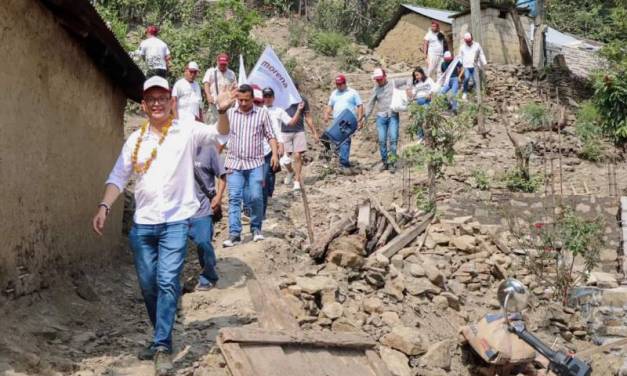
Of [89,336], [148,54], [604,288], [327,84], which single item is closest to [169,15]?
[327,84]

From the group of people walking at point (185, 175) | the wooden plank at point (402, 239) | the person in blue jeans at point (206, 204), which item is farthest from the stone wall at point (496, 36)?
the person in blue jeans at point (206, 204)

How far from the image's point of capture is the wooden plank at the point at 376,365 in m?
5.39

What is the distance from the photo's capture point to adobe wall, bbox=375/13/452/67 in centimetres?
2373

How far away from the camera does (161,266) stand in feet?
16.2

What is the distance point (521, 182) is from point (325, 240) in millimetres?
5532

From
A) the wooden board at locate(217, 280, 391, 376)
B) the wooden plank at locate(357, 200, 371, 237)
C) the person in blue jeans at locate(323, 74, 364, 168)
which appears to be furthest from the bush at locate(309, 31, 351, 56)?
A: the wooden board at locate(217, 280, 391, 376)

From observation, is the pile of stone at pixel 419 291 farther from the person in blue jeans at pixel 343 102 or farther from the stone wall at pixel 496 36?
the stone wall at pixel 496 36

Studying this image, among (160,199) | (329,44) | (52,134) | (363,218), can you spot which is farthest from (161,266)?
(329,44)

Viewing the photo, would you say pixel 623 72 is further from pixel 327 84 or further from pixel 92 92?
pixel 92 92

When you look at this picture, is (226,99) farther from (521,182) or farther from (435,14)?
(435,14)

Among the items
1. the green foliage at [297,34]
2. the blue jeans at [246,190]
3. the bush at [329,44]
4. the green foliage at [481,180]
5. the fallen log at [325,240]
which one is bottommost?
the fallen log at [325,240]

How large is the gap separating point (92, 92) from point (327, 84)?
13.1 m

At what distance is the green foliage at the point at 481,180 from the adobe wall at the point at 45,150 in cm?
682

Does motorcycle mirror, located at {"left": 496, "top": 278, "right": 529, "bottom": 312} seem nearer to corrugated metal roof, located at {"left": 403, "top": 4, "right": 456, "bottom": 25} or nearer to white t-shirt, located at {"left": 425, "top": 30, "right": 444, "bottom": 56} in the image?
white t-shirt, located at {"left": 425, "top": 30, "right": 444, "bottom": 56}
